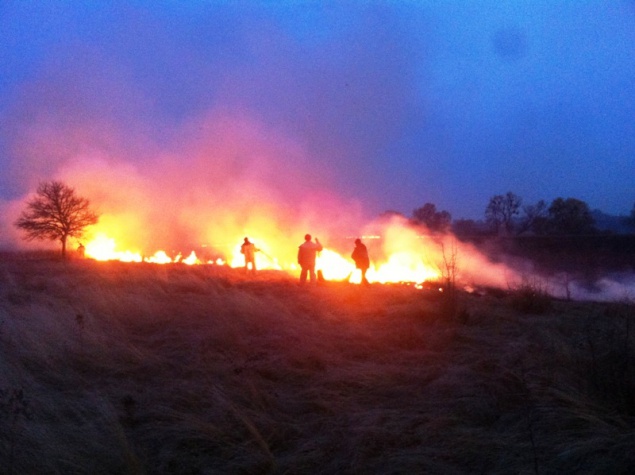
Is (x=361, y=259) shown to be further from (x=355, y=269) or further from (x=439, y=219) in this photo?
(x=439, y=219)

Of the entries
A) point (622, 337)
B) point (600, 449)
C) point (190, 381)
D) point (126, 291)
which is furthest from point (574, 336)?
point (126, 291)

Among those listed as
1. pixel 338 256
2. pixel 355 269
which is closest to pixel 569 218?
pixel 338 256

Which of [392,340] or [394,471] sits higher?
[392,340]

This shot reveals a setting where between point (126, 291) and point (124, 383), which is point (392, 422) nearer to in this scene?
point (124, 383)

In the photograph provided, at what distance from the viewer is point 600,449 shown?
376cm

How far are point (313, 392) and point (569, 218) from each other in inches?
2241

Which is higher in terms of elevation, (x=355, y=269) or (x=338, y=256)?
(x=338, y=256)

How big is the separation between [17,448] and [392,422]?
292cm

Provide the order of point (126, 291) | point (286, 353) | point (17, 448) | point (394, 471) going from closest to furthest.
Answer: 1. point (394, 471)
2. point (17, 448)
3. point (286, 353)
4. point (126, 291)

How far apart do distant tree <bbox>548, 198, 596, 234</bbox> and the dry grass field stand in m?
50.9

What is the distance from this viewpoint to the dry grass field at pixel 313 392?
3.93 meters

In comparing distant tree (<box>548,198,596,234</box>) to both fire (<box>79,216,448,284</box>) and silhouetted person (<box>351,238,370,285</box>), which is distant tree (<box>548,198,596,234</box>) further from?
silhouetted person (<box>351,238,370,285</box>)

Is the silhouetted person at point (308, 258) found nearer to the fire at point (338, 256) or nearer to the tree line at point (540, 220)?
the fire at point (338, 256)

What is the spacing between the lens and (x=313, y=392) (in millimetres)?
5383
